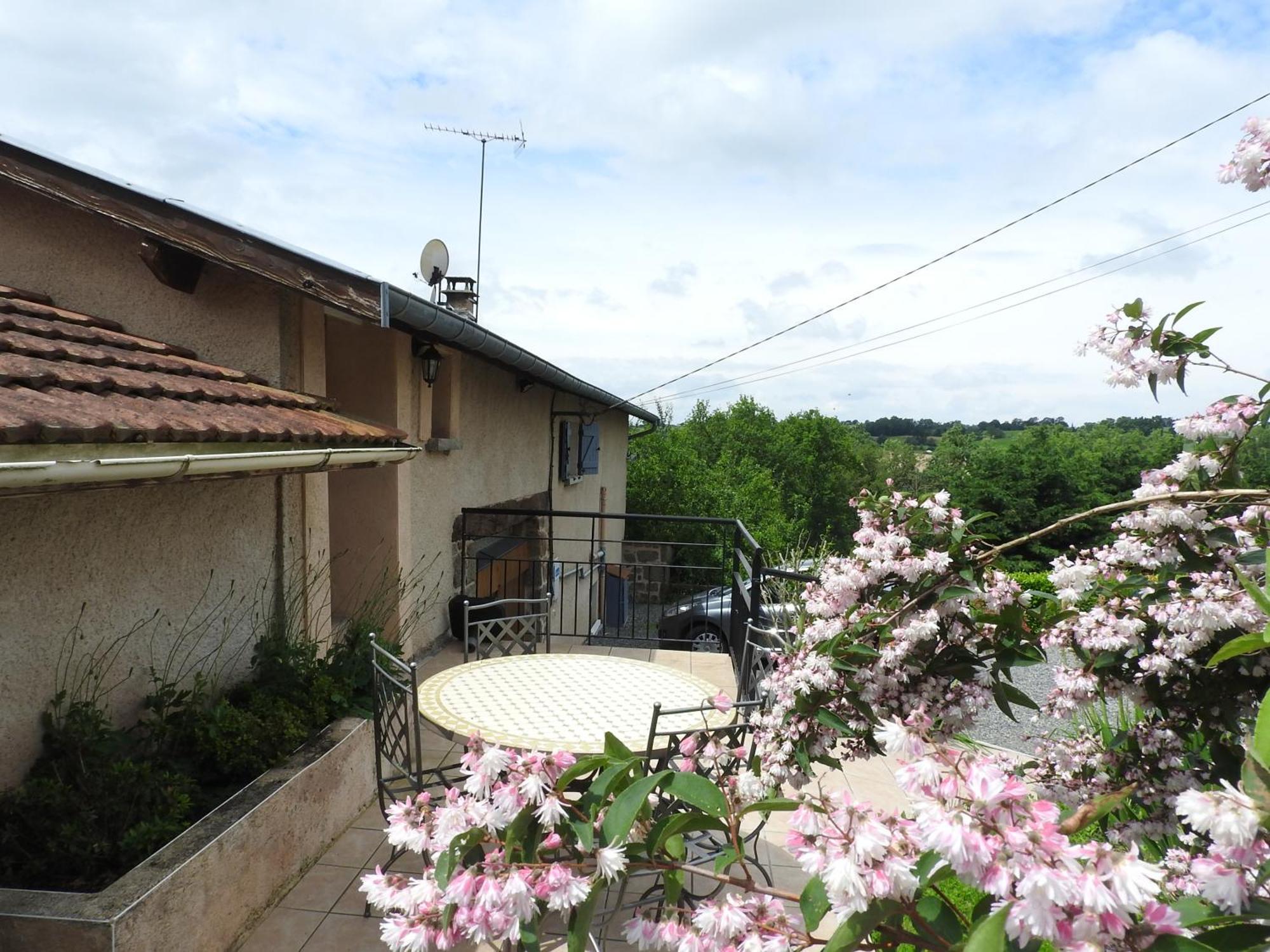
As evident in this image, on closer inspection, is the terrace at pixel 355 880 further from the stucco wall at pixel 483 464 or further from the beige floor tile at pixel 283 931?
the stucco wall at pixel 483 464

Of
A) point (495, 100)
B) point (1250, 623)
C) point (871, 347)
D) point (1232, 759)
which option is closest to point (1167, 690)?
point (1232, 759)

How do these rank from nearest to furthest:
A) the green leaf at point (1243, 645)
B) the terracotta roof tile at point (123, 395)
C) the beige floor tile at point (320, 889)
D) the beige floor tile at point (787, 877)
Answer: the green leaf at point (1243, 645), the terracotta roof tile at point (123, 395), the beige floor tile at point (320, 889), the beige floor tile at point (787, 877)

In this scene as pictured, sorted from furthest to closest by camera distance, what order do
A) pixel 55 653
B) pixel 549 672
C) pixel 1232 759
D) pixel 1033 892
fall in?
pixel 549 672 < pixel 55 653 < pixel 1232 759 < pixel 1033 892

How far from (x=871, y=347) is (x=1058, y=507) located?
1746 cm

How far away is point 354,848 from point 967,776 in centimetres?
296

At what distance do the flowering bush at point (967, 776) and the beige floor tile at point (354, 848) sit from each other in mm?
1505

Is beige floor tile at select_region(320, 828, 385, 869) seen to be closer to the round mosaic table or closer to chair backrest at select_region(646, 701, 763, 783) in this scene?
the round mosaic table

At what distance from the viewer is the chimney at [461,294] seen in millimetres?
7879

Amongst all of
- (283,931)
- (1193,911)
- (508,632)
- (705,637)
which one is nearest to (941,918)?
(1193,911)

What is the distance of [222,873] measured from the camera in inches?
92.0

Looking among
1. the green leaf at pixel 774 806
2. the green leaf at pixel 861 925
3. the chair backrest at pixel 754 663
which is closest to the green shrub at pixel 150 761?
the chair backrest at pixel 754 663

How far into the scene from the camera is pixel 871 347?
12305mm

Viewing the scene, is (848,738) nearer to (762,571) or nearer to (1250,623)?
(1250,623)

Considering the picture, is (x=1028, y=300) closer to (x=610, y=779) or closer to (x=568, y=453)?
(x=568, y=453)
